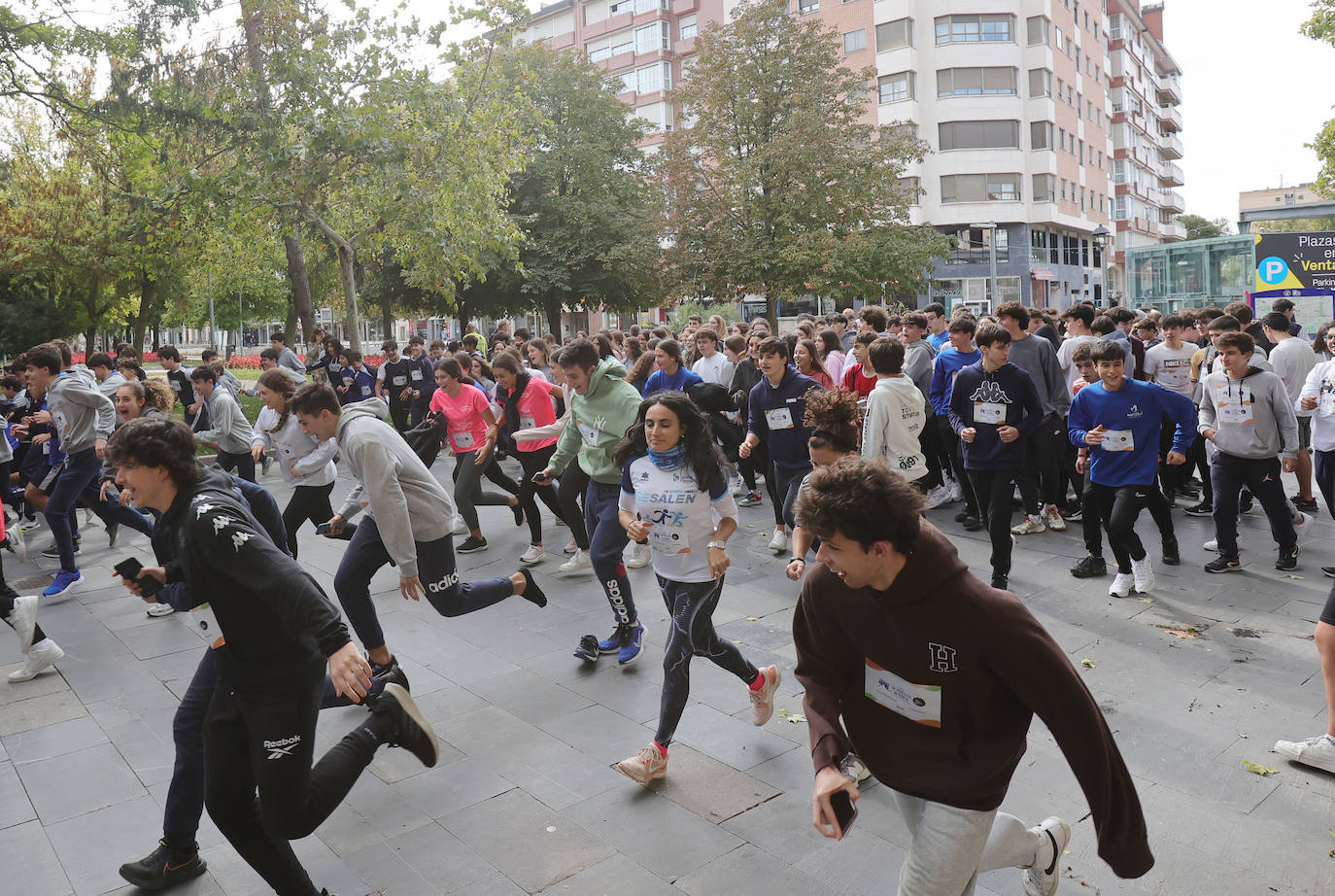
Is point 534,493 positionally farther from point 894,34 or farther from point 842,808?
point 894,34

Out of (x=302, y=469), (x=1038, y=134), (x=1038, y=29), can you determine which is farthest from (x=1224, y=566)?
(x=1038, y=29)

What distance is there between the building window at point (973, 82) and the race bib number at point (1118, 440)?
143ft

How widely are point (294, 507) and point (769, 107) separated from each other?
77.8 ft

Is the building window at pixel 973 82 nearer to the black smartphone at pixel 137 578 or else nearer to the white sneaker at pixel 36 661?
the white sneaker at pixel 36 661

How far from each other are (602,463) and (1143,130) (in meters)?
86.1

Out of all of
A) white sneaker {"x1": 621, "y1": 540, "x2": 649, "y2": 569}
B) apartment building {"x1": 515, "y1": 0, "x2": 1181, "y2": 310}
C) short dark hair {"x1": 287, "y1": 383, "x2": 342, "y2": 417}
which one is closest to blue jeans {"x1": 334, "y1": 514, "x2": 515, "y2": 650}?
short dark hair {"x1": 287, "y1": 383, "x2": 342, "y2": 417}

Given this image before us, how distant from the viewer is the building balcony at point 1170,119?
8738 cm

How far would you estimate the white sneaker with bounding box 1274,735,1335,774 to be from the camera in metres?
4.35

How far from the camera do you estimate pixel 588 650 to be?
608 centimetres

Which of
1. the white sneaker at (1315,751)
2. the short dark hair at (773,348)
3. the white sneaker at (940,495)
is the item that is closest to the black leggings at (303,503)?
the short dark hair at (773,348)

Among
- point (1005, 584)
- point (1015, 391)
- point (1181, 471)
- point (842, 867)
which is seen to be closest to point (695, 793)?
point (842, 867)

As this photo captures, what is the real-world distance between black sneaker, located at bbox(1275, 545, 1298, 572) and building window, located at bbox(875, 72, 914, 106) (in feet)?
139

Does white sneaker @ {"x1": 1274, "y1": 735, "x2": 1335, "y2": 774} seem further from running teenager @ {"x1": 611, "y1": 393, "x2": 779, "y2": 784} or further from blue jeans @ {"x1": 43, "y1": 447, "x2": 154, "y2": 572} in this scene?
blue jeans @ {"x1": 43, "y1": 447, "x2": 154, "y2": 572}

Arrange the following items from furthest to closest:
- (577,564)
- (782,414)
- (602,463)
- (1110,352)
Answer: (577,564) → (782,414) → (1110,352) → (602,463)
